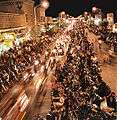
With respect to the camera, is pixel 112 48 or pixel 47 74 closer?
pixel 47 74

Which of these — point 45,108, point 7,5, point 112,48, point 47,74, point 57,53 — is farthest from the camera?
point 7,5

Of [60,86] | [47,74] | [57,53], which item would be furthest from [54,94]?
[57,53]

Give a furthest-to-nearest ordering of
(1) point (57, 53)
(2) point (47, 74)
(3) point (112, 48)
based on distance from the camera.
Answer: (3) point (112, 48), (1) point (57, 53), (2) point (47, 74)

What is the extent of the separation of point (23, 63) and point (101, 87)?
26348 millimetres

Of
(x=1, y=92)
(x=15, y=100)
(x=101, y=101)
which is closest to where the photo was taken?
(x=101, y=101)

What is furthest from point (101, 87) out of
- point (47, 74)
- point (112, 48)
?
point (112, 48)

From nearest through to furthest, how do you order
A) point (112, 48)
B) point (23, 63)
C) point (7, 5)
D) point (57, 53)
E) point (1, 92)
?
point (1, 92)
point (23, 63)
point (57, 53)
point (112, 48)
point (7, 5)

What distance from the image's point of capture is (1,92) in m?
29.0

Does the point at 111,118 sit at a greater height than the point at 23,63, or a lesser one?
greater

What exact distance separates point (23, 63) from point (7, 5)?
110079 mm

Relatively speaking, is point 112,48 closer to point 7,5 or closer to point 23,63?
point 23,63

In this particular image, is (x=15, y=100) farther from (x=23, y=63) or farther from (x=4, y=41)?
(x=4, y=41)

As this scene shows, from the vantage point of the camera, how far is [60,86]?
60.3 ft

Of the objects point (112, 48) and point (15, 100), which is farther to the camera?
point (112, 48)
